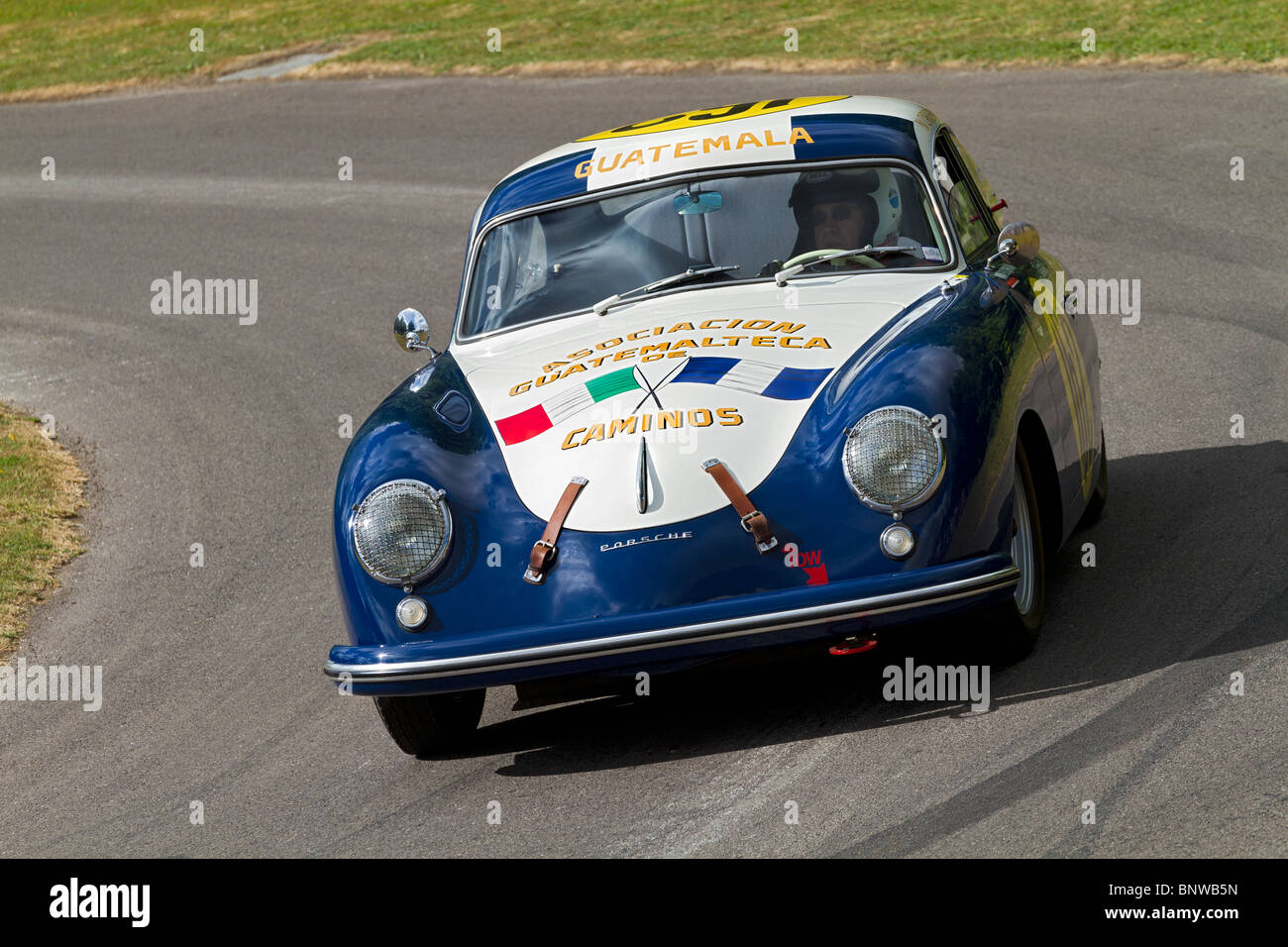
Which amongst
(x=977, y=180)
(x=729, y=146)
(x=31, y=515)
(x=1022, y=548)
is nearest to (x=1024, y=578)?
(x=1022, y=548)

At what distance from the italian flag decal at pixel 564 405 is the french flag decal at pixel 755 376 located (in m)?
0.19

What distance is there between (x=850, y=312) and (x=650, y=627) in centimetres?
158

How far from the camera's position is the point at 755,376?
5.25 m

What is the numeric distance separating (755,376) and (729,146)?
5.25ft

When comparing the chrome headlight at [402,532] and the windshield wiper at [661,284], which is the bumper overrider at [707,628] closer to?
the chrome headlight at [402,532]

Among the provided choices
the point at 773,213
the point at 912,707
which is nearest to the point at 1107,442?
the point at 773,213

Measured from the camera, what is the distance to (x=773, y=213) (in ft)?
20.8

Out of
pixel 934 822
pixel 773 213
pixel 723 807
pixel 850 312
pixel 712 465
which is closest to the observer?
pixel 934 822

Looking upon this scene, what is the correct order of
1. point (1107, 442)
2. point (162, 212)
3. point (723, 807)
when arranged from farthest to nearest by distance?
point (162, 212) → point (1107, 442) → point (723, 807)

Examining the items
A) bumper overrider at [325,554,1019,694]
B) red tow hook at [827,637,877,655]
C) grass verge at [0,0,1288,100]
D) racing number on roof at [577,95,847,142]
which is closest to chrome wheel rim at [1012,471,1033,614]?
bumper overrider at [325,554,1019,694]

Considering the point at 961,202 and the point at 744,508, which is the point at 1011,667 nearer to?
the point at 744,508

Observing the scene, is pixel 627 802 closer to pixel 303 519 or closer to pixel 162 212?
pixel 303 519

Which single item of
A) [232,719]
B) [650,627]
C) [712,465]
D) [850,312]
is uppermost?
[850,312]

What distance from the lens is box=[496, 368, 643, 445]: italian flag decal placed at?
5305 mm
